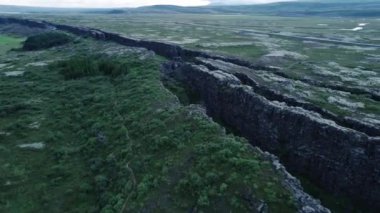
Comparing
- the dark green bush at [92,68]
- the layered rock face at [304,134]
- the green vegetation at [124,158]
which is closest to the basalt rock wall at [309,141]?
the layered rock face at [304,134]

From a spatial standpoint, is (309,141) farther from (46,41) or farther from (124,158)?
(46,41)

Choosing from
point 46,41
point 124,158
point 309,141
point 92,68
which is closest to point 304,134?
point 309,141

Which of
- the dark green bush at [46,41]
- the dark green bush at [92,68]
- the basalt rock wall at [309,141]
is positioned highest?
the basalt rock wall at [309,141]

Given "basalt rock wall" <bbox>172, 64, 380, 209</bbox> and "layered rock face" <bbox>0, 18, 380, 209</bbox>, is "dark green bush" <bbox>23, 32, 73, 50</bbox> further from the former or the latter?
"basalt rock wall" <bbox>172, 64, 380, 209</bbox>

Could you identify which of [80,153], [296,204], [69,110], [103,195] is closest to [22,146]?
[80,153]

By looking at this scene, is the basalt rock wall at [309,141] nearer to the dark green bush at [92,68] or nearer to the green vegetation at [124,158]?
the green vegetation at [124,158]

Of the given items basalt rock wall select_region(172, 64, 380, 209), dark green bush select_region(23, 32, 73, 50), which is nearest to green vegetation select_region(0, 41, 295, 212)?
basalt rock wall select_region(172, 64, 380, 209)

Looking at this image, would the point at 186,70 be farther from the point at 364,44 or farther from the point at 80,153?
the point at 364,44
